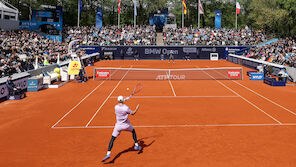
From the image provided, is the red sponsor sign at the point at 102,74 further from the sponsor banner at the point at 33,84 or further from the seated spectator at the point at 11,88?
the seated spectator at the point at 11,88

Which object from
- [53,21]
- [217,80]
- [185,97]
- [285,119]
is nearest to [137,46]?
[53,21]

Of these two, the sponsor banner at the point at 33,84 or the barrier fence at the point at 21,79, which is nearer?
the barrier fence at the point at 21,79

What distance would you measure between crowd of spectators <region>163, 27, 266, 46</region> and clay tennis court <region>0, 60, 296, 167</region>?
2997cm

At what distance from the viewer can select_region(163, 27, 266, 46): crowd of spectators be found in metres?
49.0

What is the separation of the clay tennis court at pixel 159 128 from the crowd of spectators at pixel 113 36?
99.0ft

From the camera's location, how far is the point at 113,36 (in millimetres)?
51219

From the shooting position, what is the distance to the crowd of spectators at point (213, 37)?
49.0 metres

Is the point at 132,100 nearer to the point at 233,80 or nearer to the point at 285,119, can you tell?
the point at 285,119

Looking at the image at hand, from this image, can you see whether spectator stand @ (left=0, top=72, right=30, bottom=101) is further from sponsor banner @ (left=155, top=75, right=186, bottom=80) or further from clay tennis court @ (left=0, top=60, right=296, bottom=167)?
sponsor banner @ (left=155, top=75, right=186, bottom=80)

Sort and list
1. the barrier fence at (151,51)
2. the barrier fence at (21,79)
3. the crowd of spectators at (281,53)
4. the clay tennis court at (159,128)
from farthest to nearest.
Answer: the barrier fence at (151,51) → the crowd of spectators at (281,53) → the barrier fence at (21,79) → the clay tennis court at (159,128)

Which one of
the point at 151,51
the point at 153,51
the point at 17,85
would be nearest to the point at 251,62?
the point at 153,51

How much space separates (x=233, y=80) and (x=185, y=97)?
9.34m

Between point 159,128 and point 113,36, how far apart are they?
41508mm

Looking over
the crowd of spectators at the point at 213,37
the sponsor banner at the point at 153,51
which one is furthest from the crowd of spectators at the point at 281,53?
the sponsor banner at the point at 153,51
